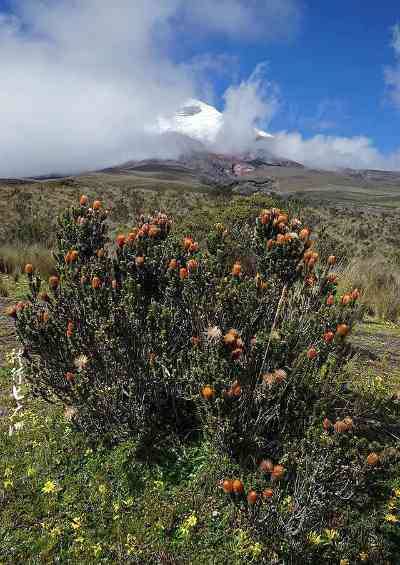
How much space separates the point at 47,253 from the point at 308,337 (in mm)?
8753

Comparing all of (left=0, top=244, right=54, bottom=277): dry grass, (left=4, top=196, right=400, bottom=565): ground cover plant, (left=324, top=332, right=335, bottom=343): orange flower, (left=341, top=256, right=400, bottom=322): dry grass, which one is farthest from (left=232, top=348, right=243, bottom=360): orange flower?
(left=0, top=244, right=54, bottom=277): dry grass

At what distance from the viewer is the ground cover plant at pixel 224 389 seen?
275cm

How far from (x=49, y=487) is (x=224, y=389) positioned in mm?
1718

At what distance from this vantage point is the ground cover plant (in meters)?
2.75

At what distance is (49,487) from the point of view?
335cm

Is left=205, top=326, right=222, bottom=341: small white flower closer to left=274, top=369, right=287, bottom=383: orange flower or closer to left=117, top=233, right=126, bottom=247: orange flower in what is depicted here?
left=274, top=369, right=287, bottom=383: orange flower

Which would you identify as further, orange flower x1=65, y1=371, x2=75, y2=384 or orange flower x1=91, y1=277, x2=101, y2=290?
orange flower x1=65, y1=371, x2=75, y2=384

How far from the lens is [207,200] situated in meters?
27.4

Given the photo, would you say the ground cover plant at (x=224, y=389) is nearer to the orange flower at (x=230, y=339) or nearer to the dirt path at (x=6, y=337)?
the orange flower at (x=230, y=339)

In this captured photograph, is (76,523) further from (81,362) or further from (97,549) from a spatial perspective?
(81,362)

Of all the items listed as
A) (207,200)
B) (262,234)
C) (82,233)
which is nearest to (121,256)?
(82,233)

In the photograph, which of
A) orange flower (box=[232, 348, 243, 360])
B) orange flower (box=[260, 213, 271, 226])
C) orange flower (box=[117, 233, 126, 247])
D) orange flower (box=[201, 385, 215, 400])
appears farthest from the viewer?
orange flower (box=[260, 213, 271, 226])

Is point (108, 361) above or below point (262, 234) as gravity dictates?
below

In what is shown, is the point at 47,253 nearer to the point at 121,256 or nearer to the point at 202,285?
the point at 121,256
